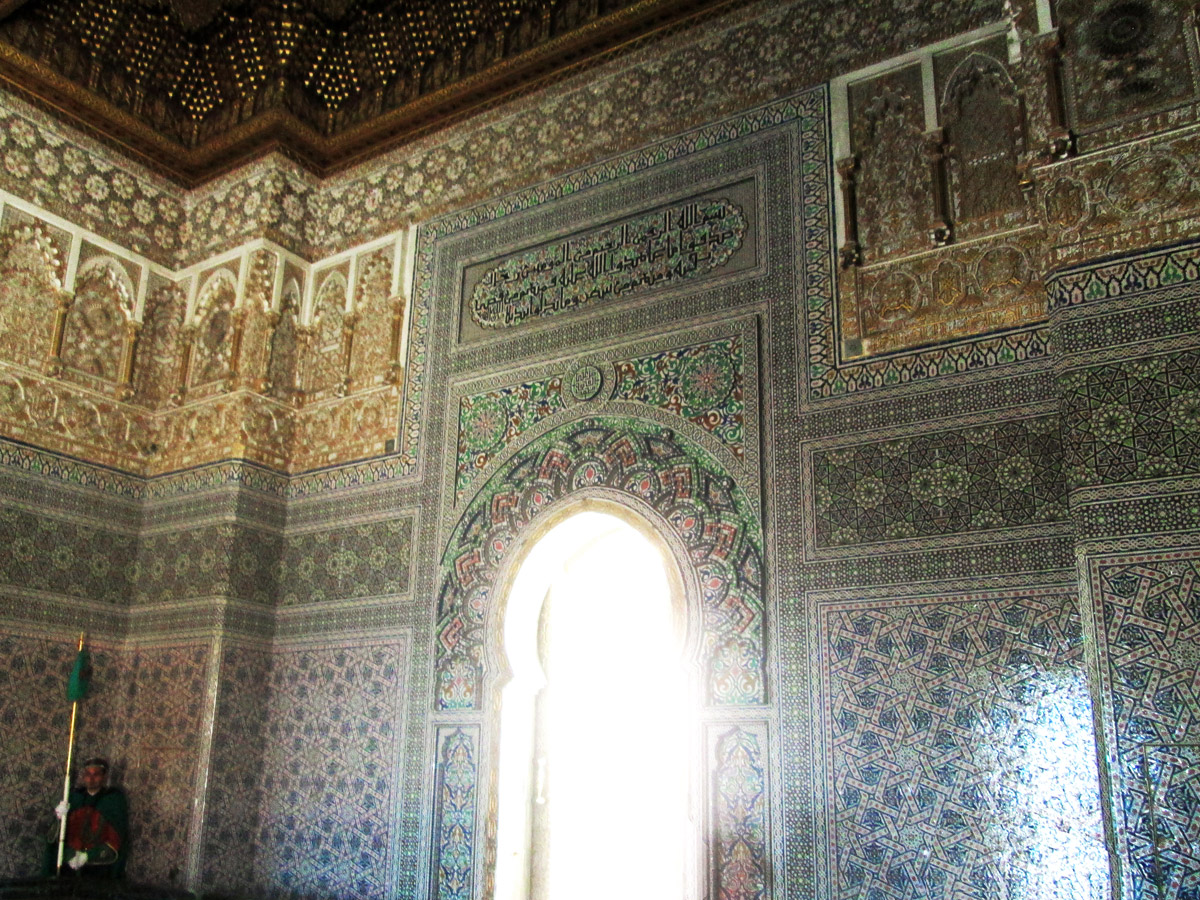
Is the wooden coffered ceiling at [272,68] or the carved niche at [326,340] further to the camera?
the carved niche at [326,340]

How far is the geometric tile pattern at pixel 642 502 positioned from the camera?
12.6 ft

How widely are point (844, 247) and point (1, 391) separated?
3.73 m

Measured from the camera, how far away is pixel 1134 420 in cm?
284

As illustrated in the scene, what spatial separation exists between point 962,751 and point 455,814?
6.58 feet

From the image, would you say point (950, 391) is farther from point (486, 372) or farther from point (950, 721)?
point (486, 372)

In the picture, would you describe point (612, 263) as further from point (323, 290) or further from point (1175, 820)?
point (1175, 820)

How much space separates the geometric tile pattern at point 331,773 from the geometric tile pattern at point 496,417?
87 cm

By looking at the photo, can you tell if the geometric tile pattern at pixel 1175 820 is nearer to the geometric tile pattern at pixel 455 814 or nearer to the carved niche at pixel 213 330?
the geometric tile pattern at pixel 455 814

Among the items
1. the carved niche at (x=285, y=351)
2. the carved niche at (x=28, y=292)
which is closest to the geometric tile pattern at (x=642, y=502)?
the carved niche at (x=285, y=351)

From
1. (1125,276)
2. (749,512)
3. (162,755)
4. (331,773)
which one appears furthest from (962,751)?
(162,755)

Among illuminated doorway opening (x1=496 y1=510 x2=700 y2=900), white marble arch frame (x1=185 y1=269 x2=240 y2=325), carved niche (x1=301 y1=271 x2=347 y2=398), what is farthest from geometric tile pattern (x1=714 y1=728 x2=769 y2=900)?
white marble arch frame (x1=185 y1=269 x2=240 y2=325)

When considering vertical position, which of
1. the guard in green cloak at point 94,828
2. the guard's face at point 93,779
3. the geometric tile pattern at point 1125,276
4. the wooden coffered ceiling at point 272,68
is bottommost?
the guard in green cloak at point 94,828

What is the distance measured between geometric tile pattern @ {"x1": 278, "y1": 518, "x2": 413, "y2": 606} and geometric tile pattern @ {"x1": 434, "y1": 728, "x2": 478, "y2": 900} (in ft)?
2.44

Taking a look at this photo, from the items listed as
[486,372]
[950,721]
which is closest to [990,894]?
[950,721]
